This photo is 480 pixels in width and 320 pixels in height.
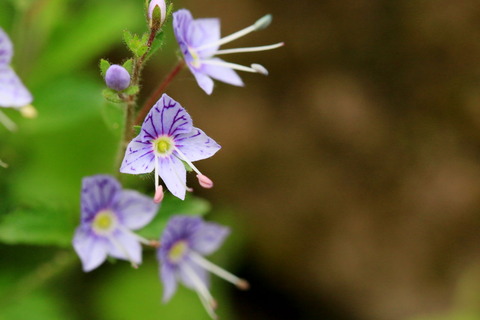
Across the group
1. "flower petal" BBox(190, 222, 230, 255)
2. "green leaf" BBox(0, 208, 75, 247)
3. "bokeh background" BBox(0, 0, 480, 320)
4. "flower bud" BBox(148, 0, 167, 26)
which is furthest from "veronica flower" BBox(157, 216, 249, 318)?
"bokeh background" BBox(0, 0, 480, 320)

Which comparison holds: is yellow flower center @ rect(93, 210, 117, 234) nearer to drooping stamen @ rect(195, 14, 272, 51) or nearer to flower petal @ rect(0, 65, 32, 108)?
flower petal @ rect(0, 65, 32, 108)

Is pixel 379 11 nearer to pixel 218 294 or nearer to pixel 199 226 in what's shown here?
pixel 218 294

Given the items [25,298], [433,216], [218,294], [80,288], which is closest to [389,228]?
[433,216]

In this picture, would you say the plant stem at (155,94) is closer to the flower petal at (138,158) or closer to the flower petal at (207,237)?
the flower petal at (138,158)

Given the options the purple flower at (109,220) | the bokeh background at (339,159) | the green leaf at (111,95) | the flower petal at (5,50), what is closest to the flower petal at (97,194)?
the purple flower at (109,220)

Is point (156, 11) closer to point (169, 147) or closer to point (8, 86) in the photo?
point (169, 147)

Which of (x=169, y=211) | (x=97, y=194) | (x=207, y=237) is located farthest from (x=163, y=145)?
(x=207, y=237)

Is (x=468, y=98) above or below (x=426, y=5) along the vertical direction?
below
